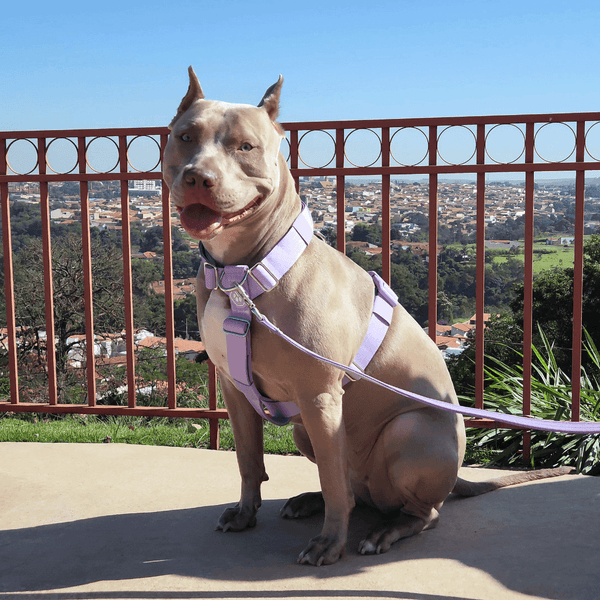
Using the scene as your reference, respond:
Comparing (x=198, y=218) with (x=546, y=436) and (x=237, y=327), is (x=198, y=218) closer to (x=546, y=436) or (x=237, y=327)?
(x=237, y=327)

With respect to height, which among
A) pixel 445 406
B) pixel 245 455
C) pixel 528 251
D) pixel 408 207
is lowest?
pixel 245 455

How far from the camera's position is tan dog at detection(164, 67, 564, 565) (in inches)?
88.7

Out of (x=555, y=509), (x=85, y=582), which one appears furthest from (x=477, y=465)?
(x=85, y=582)

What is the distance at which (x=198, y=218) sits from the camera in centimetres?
223

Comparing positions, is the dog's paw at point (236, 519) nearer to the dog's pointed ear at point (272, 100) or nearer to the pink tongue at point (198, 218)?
the pink tongue at point (198, 218)

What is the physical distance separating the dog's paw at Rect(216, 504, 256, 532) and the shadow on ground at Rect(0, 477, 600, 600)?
0.10ft

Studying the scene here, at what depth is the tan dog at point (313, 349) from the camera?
2254mm

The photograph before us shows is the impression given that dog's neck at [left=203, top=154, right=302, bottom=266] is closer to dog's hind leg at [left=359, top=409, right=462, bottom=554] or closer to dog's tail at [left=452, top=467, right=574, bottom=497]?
dog's hind leg at [left=359, top=409, right=462, bottom=554]

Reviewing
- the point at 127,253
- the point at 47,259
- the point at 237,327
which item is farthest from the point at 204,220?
the point at 47,259

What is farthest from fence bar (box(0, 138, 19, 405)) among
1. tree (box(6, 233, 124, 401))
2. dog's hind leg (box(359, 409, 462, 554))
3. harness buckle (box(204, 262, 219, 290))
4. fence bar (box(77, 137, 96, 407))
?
tree (box(6, 233, 124, 401))

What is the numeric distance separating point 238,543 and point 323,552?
16.7 inches

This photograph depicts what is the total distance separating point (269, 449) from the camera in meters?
4.35

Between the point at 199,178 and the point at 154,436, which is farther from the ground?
the point at 199,178

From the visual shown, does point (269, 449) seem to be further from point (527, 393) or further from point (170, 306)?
point (527, 393)
